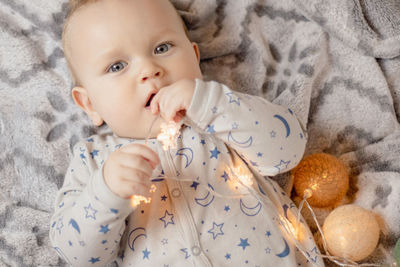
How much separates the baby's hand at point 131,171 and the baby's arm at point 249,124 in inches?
5.8

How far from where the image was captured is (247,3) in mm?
1557

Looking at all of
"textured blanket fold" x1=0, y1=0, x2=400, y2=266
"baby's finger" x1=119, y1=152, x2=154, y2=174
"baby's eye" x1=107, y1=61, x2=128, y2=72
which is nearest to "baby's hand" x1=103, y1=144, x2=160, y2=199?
"baby's finger" x1=119, y1=152, x2=154, y2=174

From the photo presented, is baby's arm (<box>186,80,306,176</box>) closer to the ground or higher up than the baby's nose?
closer to the ground

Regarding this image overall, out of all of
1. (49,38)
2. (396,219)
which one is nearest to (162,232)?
(396,219)

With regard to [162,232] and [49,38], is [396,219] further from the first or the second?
[49,38]

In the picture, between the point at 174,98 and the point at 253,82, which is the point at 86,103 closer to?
the point at 174,98

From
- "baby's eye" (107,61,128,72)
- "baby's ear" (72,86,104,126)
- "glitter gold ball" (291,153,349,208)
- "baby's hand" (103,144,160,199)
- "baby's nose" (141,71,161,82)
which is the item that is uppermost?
"baby's nose" (141,71,161,82)

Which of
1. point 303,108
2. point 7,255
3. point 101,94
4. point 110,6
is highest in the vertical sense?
point 110,6

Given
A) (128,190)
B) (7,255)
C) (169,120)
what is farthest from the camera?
(7,255)

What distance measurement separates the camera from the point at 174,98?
1.08m

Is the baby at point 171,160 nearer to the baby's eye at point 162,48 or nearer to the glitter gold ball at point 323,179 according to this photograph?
the baby's eye at point 162,48

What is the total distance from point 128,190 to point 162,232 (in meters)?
0.20

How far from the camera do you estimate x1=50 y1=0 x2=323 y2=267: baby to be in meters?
1.09

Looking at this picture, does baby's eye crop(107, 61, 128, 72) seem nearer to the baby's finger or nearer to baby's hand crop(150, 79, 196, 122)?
baby's hand crop(150, 79, 196, 122)
